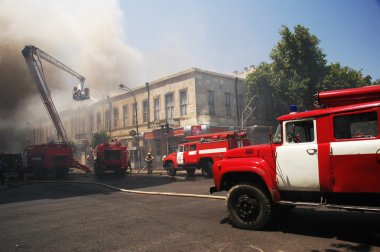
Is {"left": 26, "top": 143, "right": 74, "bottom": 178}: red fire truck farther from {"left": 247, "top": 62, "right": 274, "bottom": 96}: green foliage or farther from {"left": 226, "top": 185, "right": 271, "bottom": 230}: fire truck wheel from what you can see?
{"left": 226, "top": 185, "right": 271, "bottom": 230}: fire truck wheel

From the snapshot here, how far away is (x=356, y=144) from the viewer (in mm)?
5418

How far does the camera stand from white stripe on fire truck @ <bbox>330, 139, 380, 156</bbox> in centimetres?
523

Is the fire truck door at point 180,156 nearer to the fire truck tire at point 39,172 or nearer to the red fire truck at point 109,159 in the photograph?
the red fire truck at point 109,159

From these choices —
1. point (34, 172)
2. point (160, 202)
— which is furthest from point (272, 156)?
Result: point (34, 172)

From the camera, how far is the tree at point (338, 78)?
29219 mm

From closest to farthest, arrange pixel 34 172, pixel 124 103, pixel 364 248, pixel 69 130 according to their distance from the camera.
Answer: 1. pixel 364 248
2. pixel 34 172
3. pixel 124 103
4. pixel 69 130

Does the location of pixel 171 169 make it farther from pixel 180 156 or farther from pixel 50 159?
pixel 50 159

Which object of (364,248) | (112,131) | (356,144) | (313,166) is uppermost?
(112,131)

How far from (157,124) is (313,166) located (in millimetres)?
29518

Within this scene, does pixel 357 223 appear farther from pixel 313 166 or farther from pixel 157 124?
pixel 157 124

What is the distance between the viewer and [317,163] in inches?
229

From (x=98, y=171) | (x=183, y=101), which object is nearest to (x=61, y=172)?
(x=98, y=171)

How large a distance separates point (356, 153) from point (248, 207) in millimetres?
2338

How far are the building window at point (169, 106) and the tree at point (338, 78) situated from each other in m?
14.6
